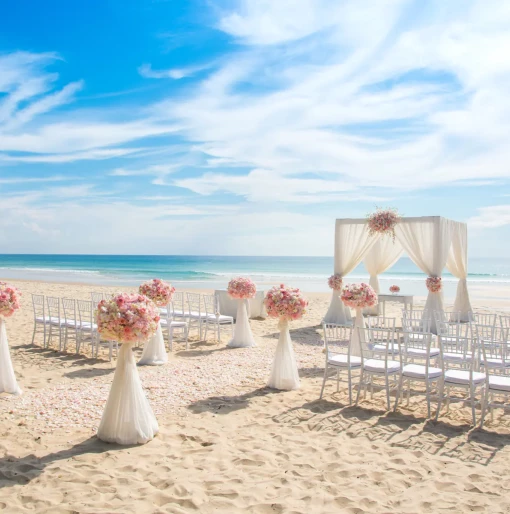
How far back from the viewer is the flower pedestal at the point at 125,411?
13.5ft

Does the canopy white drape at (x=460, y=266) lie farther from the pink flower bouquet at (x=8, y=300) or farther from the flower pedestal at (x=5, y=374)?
the flower pedestal at (x=5, y=374)

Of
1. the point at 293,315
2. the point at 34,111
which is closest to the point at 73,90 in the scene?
the point at 34,111

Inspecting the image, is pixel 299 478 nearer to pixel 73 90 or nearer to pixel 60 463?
pixel 60 463

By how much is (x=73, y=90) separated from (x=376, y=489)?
40.7 feet

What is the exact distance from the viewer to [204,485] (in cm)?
343

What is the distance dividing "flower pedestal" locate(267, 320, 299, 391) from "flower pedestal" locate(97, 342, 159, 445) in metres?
2.09

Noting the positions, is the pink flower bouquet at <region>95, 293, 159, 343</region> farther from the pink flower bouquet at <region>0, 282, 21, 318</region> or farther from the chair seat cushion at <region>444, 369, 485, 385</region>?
the chair seat cushion at <region>444, 369, 485, 385</region>

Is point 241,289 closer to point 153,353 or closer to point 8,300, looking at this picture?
point 153,353

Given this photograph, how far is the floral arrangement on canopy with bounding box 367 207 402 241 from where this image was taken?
33.8 feet

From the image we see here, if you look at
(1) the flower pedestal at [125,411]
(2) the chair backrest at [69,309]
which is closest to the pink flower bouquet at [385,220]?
(2) the chair backrest at [69,309]

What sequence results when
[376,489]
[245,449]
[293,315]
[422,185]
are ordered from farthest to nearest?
[422,185] < [293,315] < [245,449] < [376,489]

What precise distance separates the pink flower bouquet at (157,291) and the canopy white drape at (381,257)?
23.7 ft

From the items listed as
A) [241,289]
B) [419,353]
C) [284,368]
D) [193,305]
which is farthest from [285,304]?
[193,305]

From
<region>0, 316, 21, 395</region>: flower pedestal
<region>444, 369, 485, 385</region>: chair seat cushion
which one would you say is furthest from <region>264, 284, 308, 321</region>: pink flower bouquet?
<region>0, 316, 21, 395</region>: flower pedestal
